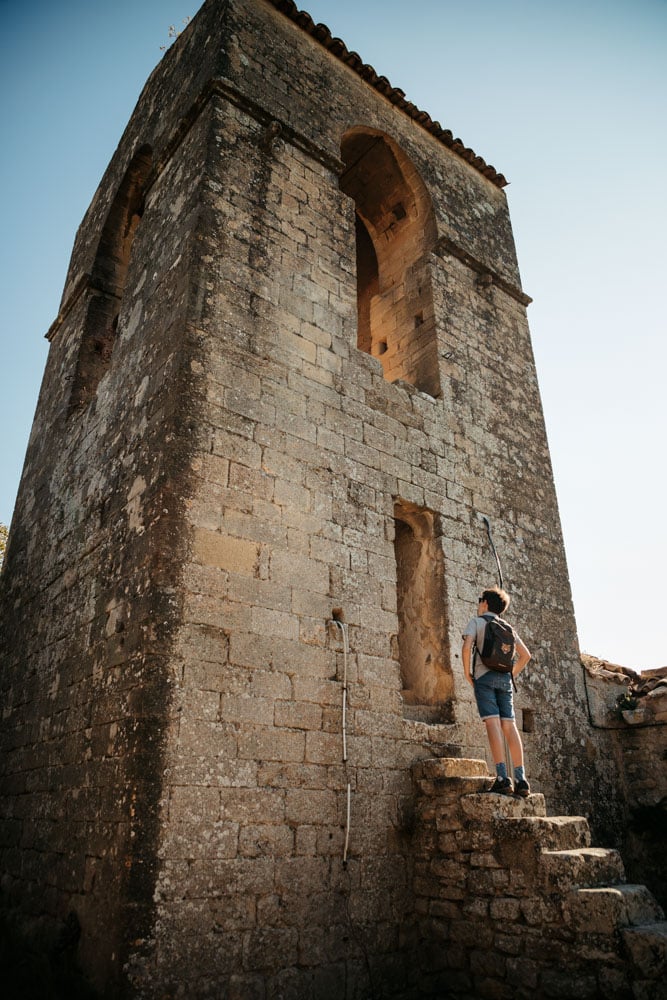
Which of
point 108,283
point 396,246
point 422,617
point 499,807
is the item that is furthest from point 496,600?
point 108,283

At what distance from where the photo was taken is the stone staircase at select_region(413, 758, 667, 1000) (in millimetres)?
3271

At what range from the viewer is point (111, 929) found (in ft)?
10.8

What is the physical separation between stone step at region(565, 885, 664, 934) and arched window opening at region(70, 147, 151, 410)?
589cm

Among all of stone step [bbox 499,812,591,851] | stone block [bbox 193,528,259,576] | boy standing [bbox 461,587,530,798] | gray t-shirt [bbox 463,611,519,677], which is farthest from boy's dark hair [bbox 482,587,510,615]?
stone block [bbox 193,528,259,576]

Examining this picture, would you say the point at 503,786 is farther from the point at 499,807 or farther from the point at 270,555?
the point at 270,555

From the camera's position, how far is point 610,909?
10.9 ft

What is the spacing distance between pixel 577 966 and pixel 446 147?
8.14 m

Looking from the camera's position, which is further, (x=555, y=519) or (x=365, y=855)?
(x=555, y=519)

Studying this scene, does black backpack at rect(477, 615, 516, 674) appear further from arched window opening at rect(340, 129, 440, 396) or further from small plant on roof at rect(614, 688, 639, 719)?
arched window opening at rect(340, 129, 440, 396)

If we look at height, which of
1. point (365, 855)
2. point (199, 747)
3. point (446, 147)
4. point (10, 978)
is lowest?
point (10, 978)

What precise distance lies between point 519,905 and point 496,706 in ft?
3.51

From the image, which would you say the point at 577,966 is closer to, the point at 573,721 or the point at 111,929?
the point at 111,929

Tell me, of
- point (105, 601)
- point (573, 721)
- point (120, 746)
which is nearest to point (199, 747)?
point (120, 746)

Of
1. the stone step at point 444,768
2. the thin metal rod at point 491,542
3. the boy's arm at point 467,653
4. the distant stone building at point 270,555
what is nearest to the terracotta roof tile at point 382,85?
the distant stone building at point 270,555
